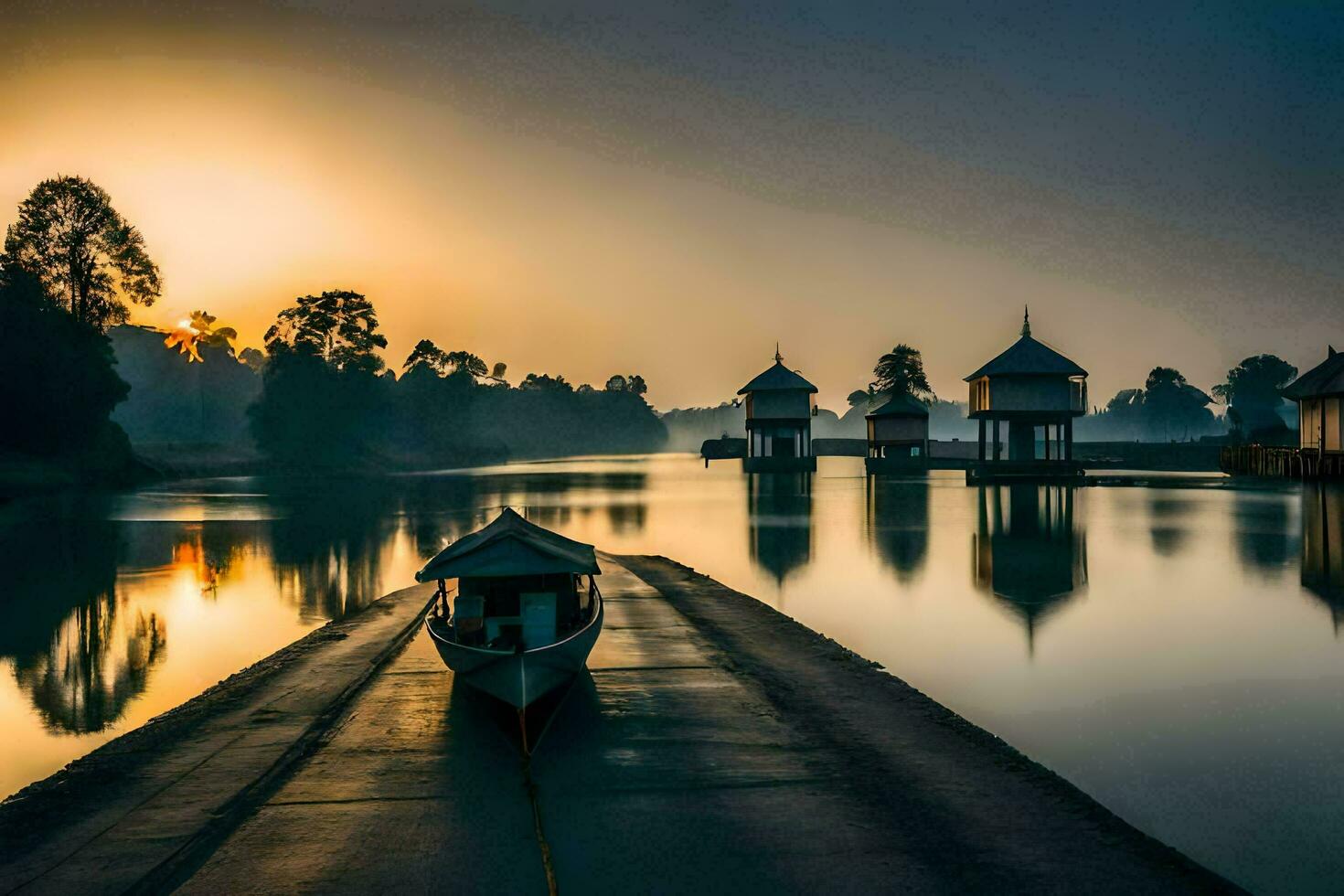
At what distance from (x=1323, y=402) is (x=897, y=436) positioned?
47.7 meters

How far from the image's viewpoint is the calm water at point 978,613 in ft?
42.5

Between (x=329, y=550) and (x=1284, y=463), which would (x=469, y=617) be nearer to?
(x=329, y=550)

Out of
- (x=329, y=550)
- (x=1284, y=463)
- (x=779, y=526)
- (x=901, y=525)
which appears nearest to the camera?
(x=329, y=550)

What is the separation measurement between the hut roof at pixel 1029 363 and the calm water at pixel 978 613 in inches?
458

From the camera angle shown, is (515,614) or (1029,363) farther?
(1029,363)

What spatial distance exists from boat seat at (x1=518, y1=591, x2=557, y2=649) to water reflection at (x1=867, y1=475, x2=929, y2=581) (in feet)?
62.7

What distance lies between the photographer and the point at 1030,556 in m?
36.6

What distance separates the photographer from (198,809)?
1085cm

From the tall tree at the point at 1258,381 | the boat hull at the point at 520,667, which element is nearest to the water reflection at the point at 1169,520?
the boat hull at the point at 520,667

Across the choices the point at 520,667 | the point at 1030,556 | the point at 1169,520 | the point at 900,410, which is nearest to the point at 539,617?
the point at 520,667

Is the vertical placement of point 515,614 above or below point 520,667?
above

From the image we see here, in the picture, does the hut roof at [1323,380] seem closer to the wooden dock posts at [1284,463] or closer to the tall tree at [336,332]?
the wooden dock posts at [1284,463]

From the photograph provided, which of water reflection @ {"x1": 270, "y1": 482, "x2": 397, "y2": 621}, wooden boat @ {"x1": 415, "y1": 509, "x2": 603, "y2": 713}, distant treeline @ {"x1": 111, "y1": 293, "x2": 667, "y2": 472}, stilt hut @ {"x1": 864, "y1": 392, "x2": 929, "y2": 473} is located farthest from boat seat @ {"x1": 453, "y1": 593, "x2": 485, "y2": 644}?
distant treeline @ {"x1": 111, "y1": 293, "x2": 667, "y2": 472}

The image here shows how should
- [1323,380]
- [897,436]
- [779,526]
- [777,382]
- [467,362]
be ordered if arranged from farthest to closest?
1. [467,362]
2. [897,436]
3. [777,382]
4. [1323,380]
5. [779,526]
